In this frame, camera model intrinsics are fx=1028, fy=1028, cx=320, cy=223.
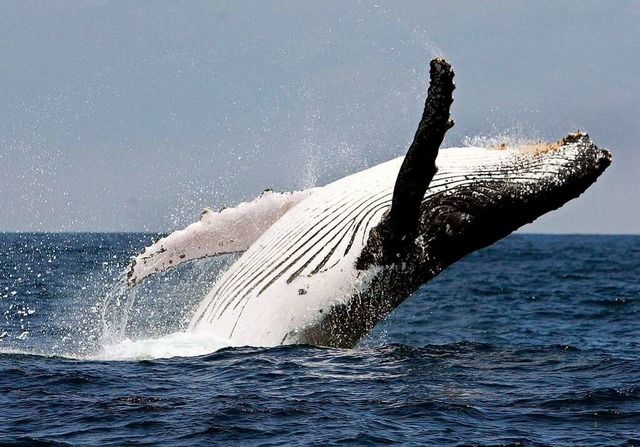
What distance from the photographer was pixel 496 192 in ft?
39.0

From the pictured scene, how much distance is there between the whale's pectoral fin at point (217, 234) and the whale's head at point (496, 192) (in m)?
1.85

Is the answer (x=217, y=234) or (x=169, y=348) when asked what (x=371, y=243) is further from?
(x=169, y=348)

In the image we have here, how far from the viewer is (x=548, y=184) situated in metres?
11.9

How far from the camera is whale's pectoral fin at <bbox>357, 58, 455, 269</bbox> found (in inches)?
410

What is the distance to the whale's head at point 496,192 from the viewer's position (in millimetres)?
11789

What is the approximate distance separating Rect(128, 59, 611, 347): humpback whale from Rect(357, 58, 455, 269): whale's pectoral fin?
0.02 m

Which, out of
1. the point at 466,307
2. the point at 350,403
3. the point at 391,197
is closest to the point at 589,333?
the point at 466,307

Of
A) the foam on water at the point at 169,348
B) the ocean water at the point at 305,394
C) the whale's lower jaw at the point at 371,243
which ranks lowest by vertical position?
the ocean water at the point at 305,394

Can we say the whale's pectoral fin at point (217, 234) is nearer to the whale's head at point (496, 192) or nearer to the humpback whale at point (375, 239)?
the humpback whale at point (375, 239)

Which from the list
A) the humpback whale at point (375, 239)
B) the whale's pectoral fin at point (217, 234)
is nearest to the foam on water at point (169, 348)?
the humpback whale at point (375, 239)

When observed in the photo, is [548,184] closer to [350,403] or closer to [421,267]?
[421,267]

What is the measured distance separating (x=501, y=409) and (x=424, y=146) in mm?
2759

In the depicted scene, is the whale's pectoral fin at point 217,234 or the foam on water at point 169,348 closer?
the foam on water at point 169,348

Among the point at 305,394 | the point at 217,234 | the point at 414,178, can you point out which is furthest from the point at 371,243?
the point at 217,234
